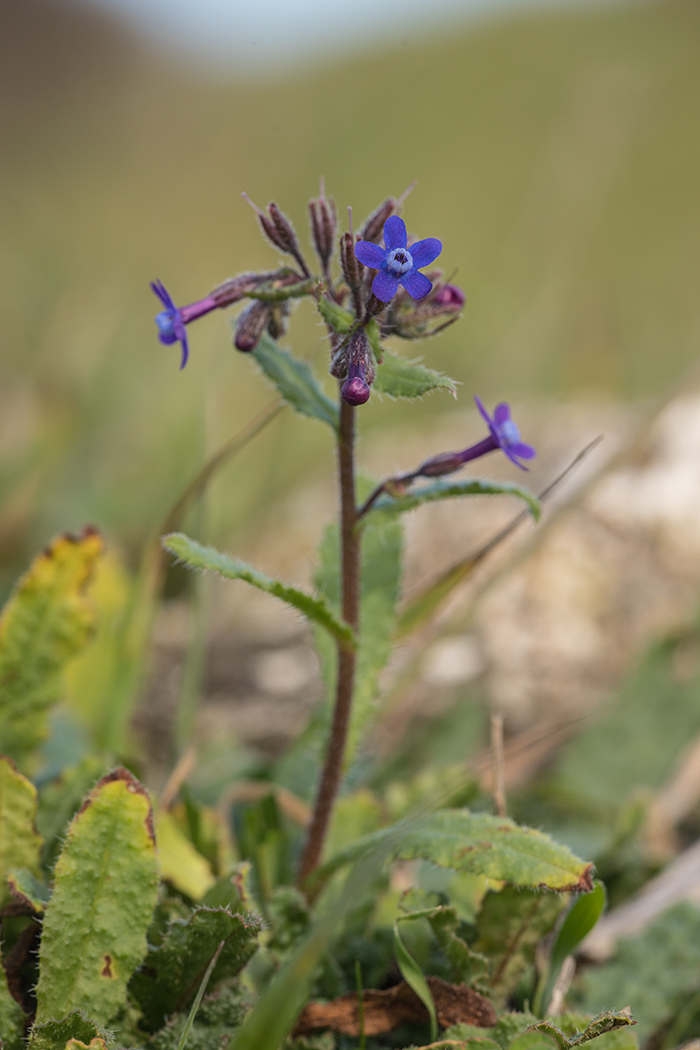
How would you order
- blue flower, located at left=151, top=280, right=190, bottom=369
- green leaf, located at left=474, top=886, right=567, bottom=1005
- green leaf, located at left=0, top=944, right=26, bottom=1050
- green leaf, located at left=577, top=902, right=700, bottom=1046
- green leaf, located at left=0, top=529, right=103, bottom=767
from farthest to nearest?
green leaf, located at left=0, top=529, right=103, bottom=767, green leaf, located at left=577, top=902, right=700, bottom=1046, green leaf, located at left=474, top=886, right=567, bottom=1005, blue flower, located at left=151, top=280, right=190, bottom=369, green leaf, located at left=0, top=944, right=26, bottom=1050

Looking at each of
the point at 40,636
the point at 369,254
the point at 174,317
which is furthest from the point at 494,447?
the point at 40,636

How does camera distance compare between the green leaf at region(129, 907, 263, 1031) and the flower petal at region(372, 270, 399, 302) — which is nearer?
the flower petal at region(372, 270, 399, 302)

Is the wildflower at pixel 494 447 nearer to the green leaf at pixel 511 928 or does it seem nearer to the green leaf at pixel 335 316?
the green leaf at pixel 335 316

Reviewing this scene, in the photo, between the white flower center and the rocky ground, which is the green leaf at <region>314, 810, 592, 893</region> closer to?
the white flower center

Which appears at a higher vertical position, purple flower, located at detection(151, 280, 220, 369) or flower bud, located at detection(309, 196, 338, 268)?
flower bud, located at detection(309, 196, 338, 268)

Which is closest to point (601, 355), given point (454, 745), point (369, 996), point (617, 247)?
point (454, 745)

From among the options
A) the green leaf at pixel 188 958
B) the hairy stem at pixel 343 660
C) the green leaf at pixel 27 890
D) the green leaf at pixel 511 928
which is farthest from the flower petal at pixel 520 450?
the green leaf at pixel 27 890

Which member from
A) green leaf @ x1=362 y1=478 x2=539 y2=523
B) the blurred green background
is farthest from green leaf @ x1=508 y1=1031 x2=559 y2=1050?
the blurred green background

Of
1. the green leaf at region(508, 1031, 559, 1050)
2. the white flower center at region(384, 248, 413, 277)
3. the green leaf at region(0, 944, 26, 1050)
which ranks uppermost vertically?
the white flower center at region(384, 248, 413, 277)

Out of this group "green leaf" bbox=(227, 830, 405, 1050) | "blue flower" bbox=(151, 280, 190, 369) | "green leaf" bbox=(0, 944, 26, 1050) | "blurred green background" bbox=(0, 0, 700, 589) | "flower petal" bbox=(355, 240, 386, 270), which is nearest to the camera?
"green leaf" bbox=(227, 830, 405, 1050)
